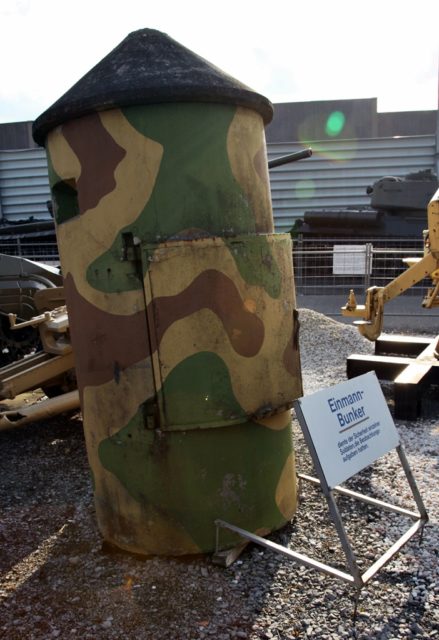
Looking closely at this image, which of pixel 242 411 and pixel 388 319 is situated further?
pixel 388 319

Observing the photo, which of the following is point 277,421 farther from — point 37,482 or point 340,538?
point 37,482

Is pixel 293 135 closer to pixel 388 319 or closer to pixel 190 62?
pixel 388 319

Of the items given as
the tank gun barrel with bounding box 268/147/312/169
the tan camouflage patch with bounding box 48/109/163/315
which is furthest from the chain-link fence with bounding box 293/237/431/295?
the tan camouflage patch with bounding box 48/109/163/315

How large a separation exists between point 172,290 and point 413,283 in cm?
473

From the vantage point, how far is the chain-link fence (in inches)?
500

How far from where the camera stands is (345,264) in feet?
42.0

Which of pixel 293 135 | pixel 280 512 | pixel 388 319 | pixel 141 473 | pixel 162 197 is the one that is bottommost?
pixel 388 319

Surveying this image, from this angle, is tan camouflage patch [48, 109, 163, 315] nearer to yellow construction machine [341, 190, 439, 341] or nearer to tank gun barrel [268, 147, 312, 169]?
tank gun barrel [268, 147, 312, 169]

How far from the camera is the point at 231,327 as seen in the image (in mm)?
2756

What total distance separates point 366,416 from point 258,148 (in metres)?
1.51

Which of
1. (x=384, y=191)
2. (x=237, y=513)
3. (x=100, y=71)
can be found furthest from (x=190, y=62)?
(x=384, y=191)

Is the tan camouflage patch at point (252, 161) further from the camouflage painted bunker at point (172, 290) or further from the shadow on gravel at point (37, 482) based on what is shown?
the shadow on gravel at point (37, 482)

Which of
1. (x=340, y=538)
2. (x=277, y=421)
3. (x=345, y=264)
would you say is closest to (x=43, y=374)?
(x=277, y=421)

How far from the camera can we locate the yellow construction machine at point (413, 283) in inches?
237
